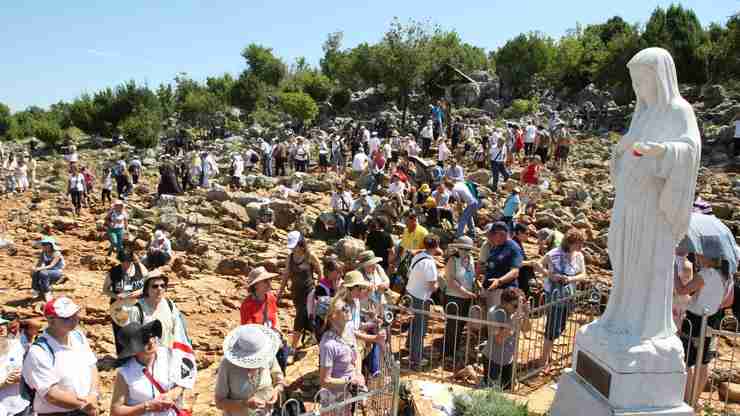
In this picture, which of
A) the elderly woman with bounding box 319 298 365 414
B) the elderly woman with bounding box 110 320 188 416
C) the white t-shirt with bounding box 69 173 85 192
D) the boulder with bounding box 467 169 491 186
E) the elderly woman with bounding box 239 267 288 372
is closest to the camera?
the elderly woman with bounding box 110 320 188 416

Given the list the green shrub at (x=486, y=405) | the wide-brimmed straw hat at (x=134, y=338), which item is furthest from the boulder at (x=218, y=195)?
the wide-brimmed straw hat at (x=134, y=338)

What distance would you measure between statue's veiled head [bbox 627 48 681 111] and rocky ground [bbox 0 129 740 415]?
16.4 feet

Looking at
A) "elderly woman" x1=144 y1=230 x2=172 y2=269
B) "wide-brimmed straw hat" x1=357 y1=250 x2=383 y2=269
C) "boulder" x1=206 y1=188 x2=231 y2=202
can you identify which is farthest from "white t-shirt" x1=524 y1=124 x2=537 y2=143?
"wide-brimmed straw hat" x1=357 y1=250 x2=383 y2=269

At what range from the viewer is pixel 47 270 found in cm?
998

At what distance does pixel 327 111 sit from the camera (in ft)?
163

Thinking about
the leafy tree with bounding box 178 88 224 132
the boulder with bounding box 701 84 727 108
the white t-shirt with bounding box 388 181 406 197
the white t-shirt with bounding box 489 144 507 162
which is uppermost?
the boulder with bounding box 701 84 727 108

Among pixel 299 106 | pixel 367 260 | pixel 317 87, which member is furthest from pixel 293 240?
pixel 317 87

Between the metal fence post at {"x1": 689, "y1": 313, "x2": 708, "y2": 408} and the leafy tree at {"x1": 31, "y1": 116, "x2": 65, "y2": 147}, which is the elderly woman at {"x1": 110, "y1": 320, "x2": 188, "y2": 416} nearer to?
the metal fence post at {"x1": 689, "y1": 313, "x2": 708, "y2": 408}

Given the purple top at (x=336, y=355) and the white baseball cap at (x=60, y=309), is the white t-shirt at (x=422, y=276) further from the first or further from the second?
the white baseball cap at (x=60, y=309)

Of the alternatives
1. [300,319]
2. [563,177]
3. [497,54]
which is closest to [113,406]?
[300,319]

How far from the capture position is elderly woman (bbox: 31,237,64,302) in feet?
32.8

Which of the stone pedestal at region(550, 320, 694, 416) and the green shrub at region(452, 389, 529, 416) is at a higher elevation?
the stone pedestal at region(550, 320, 694, 416)

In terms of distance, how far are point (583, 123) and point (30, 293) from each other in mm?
31336

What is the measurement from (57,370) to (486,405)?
3.68 m
